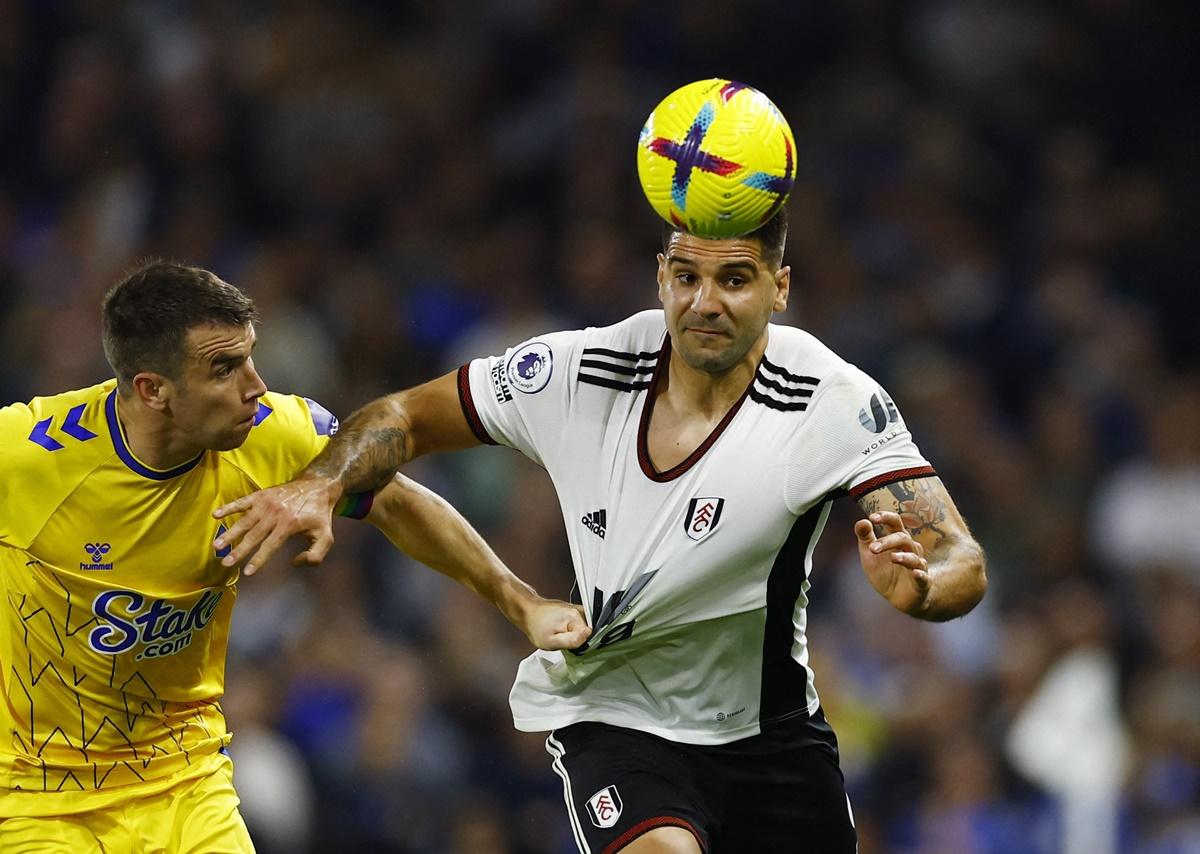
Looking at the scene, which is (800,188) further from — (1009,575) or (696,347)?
(696,347)

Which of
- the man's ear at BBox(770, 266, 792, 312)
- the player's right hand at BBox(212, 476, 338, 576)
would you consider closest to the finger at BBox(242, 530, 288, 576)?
the player's right hand at BBox(212, 476, 338, 576)

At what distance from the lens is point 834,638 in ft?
29.4

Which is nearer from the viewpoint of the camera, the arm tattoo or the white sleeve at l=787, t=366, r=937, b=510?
the white sleeve at l=787, t=366, r=937, b=510

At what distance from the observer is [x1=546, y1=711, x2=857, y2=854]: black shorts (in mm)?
4680

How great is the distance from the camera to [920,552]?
4.27m

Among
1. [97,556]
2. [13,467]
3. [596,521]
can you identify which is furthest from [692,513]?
[13,467]

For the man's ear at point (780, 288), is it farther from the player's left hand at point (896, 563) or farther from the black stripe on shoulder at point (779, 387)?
the player's left hand at point (896, 563)

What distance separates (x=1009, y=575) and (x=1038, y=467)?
0.70m

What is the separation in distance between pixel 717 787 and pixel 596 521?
778mm

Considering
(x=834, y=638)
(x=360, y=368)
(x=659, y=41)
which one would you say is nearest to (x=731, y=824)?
(x=834, y=638)

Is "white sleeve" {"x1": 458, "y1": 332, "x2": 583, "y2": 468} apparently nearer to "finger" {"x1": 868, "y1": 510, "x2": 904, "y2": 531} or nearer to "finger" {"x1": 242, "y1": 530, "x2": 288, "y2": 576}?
"finger" {"x1": 242, "y1": 530, "x2": 288, "y2": 576}

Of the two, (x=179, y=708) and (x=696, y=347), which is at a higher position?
(x=696, y=347)

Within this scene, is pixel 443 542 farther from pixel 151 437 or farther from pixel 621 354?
pixel 151 437

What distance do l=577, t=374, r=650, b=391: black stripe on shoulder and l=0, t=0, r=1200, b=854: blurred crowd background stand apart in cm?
378
